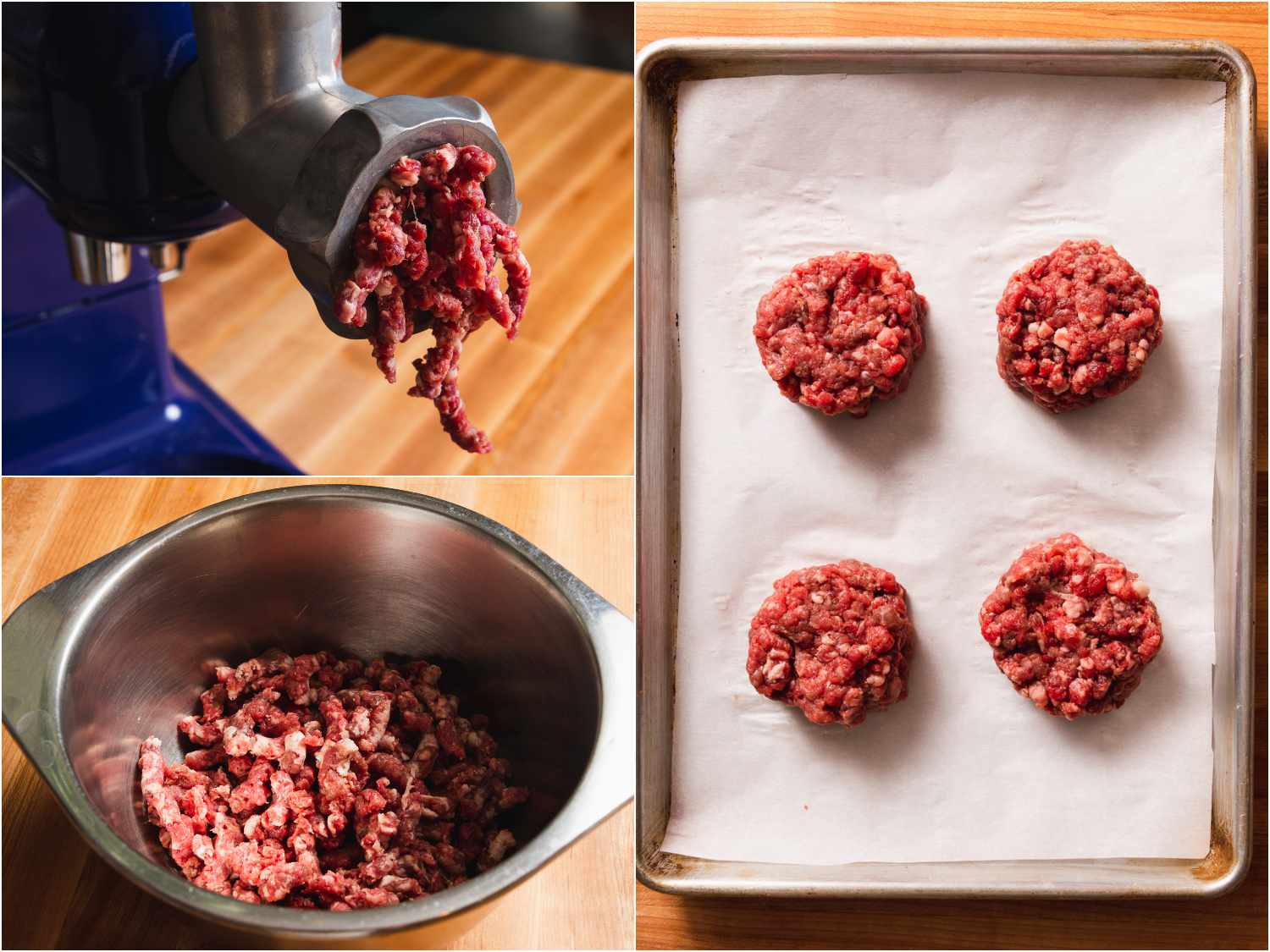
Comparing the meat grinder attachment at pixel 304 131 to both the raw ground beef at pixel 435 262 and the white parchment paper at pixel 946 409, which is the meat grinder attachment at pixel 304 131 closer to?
the raw ground beef at pixel 435 262

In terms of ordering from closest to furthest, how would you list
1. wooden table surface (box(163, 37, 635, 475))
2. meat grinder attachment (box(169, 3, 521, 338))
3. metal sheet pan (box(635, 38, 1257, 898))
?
meat grinder attachment (box(169, 3, 521, 338))
metal sheet pan (box(635, 38, 1257, 898))
wooden table surface (box(163, 37, 635, 475))

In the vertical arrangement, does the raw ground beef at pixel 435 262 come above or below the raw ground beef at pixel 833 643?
above

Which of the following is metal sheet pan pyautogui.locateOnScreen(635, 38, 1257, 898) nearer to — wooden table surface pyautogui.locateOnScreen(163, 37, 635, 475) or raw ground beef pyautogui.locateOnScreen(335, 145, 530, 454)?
raw ground beef pyautogui.locateOnScreen(335, 145, 530, 454)

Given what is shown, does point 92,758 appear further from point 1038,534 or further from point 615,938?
point 1038,534

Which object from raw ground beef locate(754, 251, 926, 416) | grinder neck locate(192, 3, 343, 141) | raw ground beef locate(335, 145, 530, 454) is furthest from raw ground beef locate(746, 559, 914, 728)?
grinder neck locate(192, 3, 343, 141)

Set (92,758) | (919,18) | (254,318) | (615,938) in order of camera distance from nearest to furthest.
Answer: (92,758), (615,938), (919,18), (254,318)

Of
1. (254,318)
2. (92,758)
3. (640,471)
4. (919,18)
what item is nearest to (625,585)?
(640,471)

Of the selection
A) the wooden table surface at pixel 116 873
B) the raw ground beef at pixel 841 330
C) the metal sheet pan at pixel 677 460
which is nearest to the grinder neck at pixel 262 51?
the metal sheet pan at pixel 677 460
